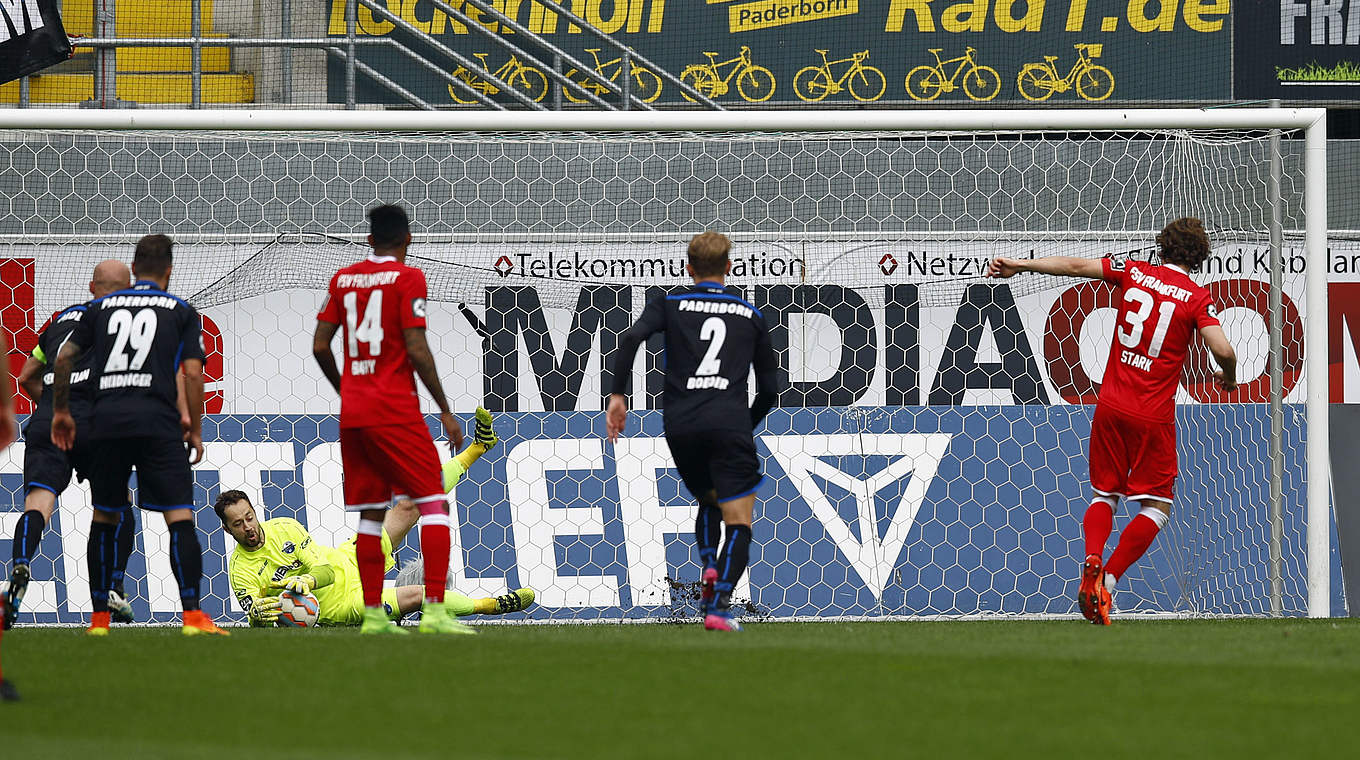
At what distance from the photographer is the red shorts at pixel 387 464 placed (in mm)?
5570

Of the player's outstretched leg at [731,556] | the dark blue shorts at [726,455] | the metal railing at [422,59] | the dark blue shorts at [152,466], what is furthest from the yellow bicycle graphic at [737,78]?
the dark blue shorts at [152,466]

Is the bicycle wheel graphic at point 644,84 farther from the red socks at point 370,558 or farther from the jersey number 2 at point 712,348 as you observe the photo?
the red socks at point 370,558

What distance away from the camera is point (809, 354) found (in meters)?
8.18

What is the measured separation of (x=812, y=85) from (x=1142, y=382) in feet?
20.1

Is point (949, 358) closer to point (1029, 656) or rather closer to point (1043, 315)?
point (1043, 315)

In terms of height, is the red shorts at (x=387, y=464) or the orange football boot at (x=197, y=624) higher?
the red shorts at (x=387, y=464)

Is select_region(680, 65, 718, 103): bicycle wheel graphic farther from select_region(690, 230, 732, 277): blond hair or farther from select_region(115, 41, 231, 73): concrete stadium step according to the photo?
select_region(690, 230, 732, 277): blond hair

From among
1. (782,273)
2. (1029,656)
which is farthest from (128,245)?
(1029,656)

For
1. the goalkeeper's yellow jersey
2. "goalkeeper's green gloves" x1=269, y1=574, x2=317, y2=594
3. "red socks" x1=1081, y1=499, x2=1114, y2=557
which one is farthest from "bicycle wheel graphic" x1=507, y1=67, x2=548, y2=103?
"red socks" x1=1081, y1=499, x2=1114, y2=557

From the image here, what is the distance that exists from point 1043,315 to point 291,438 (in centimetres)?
393

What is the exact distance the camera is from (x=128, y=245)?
8188mm

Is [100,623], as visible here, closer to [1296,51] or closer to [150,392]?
[150,392]

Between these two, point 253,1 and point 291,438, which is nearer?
point 291,438

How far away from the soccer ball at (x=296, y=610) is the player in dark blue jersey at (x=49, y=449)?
2.48 feet
